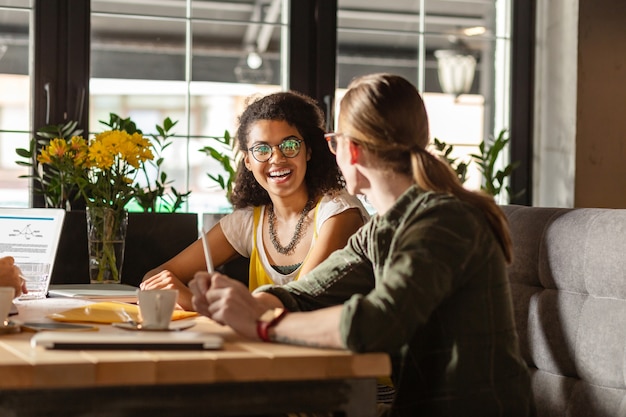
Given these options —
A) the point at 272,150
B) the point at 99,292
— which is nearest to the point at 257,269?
the point at 272,150

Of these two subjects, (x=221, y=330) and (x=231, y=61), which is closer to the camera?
(x=221, y=330)

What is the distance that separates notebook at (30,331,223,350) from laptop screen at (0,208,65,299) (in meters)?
1.15

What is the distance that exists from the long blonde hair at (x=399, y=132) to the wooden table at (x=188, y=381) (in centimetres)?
42

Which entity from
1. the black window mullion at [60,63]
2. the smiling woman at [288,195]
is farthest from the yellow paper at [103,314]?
the black window mullion at [60,63]

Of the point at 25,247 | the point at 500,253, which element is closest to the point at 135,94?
the point at 25,247

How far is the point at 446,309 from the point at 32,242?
140 centimetres

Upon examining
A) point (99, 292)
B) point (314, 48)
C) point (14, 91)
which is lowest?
point (99, 292)

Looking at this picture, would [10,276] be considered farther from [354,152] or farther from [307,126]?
[307,126]

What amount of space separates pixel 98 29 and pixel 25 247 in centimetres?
168

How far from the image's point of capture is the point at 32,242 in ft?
8.42

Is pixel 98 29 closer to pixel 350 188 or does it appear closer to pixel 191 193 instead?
pixel 191 193

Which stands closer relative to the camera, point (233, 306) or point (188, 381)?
point (188, 381)

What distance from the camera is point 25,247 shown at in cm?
256

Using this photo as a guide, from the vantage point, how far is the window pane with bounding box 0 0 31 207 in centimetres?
386
